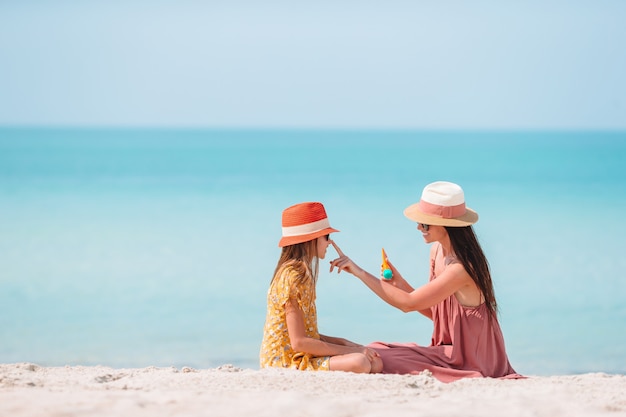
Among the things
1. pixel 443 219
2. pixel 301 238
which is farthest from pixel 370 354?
pixel 443 219

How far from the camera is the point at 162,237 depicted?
18250mm

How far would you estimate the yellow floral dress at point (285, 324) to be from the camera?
16.0ft

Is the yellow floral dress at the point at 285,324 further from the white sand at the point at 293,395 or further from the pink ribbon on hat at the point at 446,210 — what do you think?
the pink ribbon on hat at the point at 446,210

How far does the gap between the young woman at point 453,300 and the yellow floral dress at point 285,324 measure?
0.76 feet

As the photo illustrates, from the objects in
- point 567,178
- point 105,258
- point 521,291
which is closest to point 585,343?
point 521,291

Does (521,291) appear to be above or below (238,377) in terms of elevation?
below

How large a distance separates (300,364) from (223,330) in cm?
529

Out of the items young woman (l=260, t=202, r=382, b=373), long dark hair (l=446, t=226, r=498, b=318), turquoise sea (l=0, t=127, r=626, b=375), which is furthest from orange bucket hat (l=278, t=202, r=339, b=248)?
turquoise sea (l=0, t=127, r=626, b=375)

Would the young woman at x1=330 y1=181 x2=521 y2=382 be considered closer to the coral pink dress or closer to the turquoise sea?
the coral pink dress

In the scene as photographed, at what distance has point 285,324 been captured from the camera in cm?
497

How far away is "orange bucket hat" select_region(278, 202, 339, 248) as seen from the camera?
197 inches

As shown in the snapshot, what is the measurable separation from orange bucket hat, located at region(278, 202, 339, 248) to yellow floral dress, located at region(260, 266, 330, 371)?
185 mm

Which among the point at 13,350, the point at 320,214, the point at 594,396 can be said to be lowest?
the point at 13,350

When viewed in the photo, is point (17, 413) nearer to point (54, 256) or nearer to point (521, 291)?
point (521, 291)
